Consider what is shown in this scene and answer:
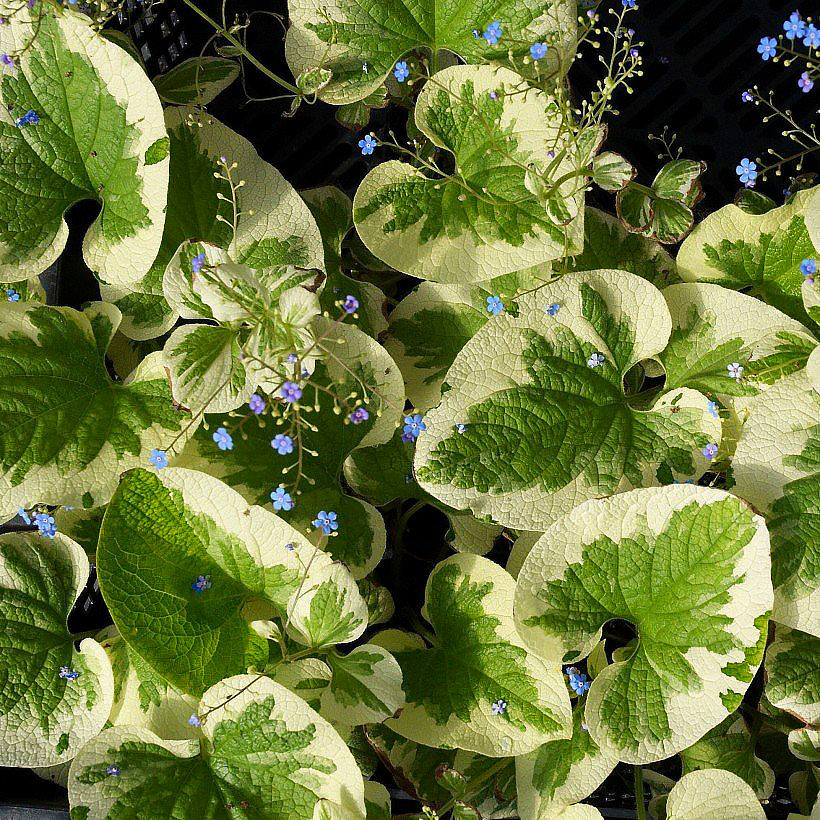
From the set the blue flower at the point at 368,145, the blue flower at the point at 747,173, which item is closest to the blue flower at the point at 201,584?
the blue flower at the point at 368,145

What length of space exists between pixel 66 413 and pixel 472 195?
543 millimetres

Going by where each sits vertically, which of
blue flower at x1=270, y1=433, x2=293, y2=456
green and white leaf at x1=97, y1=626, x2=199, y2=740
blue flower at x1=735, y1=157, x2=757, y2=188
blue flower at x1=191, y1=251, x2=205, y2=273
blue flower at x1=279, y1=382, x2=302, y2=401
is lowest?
green and white leaf at x1=97, y1=626, x2=199, y2=740

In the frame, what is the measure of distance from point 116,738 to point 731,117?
3.77 ft

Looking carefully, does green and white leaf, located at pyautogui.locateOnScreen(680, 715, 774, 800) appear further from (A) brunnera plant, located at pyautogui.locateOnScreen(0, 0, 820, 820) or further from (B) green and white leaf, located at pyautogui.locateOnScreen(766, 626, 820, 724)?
(B) green and white leaf, located at pyautogui.locateOnScreen(766, 626, 820, 724)

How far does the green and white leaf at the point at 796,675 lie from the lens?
2.93 ft

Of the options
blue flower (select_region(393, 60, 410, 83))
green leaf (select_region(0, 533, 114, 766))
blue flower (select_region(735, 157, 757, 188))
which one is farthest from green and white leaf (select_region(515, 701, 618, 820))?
blue flower (select_region(393, 60, 410, 83))

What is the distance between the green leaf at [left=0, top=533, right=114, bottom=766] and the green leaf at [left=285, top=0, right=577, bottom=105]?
65 centimetres

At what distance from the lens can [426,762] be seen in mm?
1029

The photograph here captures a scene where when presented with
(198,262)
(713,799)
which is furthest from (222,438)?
(713,799)

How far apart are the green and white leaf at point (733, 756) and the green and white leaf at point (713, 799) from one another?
0.34 feet

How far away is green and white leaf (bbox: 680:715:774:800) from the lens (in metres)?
1.00

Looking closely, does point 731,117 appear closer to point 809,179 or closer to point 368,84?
point 809,179

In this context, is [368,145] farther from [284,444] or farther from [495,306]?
[284,444]

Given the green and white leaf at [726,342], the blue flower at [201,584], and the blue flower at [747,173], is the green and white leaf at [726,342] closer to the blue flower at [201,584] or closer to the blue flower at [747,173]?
the blue flower at [747,173]
